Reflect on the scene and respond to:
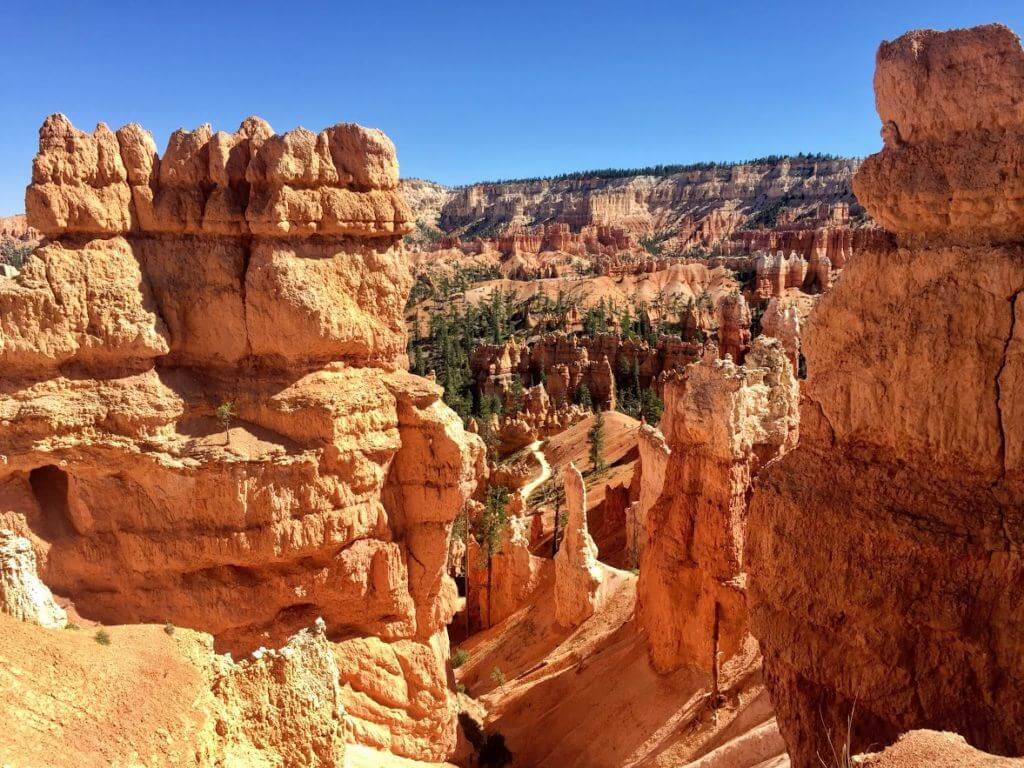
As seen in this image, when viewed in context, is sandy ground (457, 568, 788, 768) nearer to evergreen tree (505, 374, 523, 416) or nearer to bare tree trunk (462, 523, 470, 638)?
bare tree trunk (462, 523, 470, 638)

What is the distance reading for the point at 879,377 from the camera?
276 inches

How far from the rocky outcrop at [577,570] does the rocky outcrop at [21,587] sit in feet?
46.6

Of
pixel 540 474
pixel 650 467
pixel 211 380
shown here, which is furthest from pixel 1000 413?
pixel 540 474

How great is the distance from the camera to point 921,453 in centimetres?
672

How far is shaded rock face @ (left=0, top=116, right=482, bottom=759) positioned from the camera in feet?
37.4

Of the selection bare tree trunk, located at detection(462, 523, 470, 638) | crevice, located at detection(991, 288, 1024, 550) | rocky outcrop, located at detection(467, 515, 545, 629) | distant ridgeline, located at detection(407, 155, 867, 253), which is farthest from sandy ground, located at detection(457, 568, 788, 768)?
distant ridgeline, located at detection(407, 155, 867, 253)

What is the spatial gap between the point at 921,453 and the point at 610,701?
11.1 m

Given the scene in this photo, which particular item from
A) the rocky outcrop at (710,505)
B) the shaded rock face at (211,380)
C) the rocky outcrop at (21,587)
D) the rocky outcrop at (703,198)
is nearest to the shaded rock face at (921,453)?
the rocky outcrop at (710,505)

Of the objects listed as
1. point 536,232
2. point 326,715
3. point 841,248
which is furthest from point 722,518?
point 536,232

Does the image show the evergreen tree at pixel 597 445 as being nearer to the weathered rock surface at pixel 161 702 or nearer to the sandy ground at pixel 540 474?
the sandy ground at pixel 540 474

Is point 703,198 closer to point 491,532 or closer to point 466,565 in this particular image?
point 466,565

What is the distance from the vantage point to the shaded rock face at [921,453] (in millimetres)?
6156

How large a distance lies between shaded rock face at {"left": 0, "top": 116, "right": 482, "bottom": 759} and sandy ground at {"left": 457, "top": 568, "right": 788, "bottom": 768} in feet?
16.0

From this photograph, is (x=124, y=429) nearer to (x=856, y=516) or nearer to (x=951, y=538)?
(x=856, y=516)
